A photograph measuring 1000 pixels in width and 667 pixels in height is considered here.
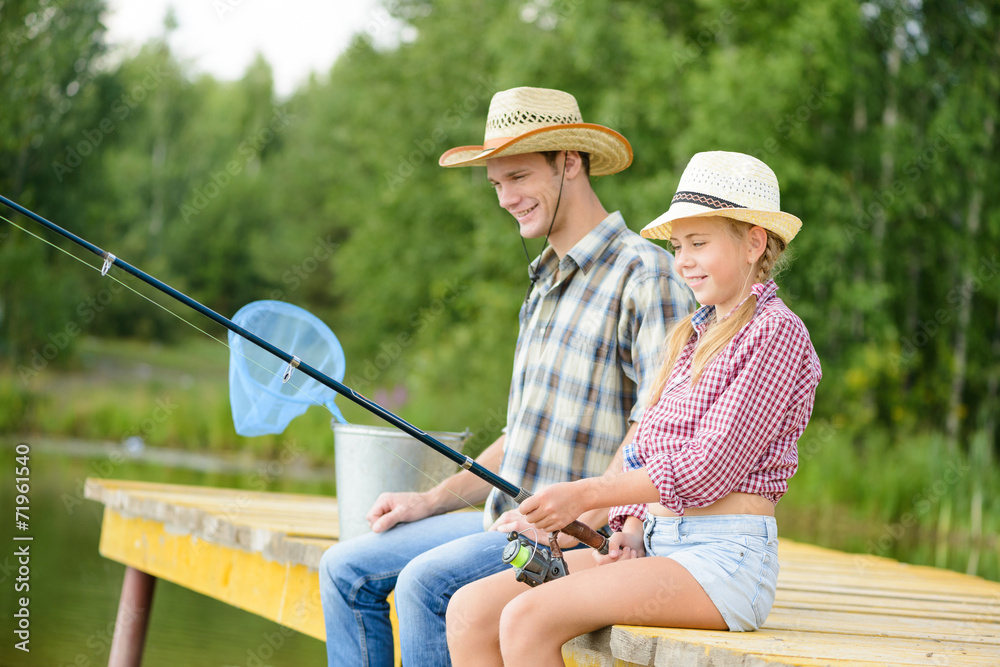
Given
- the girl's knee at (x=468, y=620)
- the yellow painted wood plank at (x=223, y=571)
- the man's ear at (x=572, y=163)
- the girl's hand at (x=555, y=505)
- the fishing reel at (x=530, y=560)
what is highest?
the man's ear at (x=572, y=163)

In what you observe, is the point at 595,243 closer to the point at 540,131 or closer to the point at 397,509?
the point at 540,131

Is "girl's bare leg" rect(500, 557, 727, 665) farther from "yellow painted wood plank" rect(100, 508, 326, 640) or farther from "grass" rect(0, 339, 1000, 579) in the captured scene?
"grass" rect(0, 339, 1000, 579)

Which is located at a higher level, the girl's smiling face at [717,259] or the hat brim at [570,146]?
the hat brim at [570,146]

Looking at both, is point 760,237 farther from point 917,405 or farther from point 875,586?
point 917,405

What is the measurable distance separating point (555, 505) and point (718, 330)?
16.1 inches

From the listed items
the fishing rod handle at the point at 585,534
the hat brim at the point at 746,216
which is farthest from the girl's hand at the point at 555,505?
the hat brim at the point at 746,216

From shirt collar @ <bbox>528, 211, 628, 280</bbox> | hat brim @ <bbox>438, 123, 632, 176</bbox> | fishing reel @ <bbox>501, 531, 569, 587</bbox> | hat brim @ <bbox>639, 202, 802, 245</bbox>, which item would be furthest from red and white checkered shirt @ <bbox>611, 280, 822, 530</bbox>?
hat brim @ <bbox>438, 123, 632, 176</bbox>

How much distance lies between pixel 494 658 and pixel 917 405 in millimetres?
10538

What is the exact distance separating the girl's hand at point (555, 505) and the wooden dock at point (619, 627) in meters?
0.20

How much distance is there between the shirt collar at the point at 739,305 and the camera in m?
1.88

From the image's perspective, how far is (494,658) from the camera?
1.84 m

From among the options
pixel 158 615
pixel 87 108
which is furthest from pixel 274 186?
pixel 158 615

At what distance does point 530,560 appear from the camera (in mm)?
1830

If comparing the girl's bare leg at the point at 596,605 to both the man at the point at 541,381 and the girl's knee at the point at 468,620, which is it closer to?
the girl's knee at the point at 468,620
